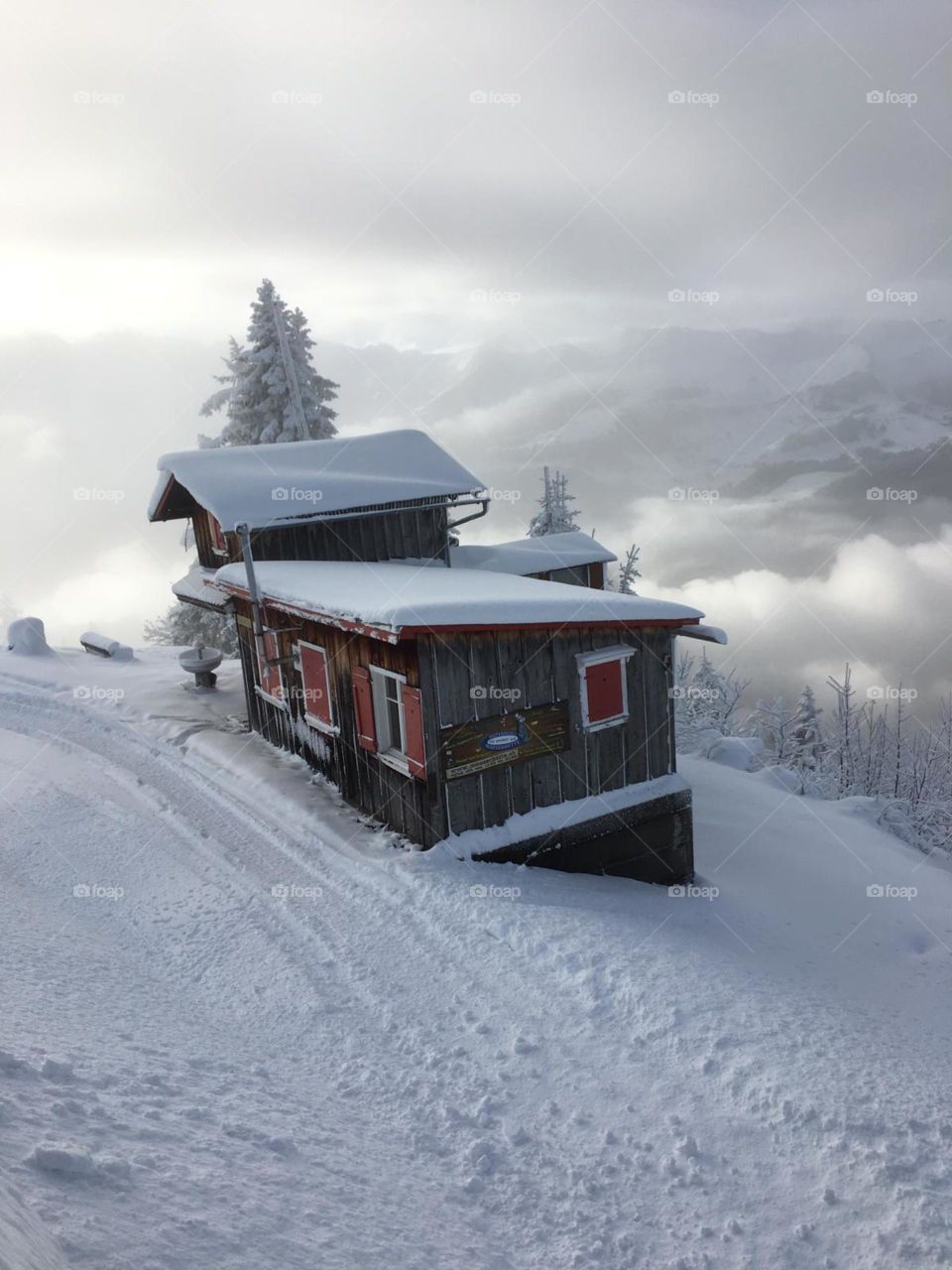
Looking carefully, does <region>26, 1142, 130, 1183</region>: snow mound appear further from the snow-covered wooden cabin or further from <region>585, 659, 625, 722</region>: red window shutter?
<region>585, 659, 625, 722</region>: red window shutter

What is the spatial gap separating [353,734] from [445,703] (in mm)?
2699

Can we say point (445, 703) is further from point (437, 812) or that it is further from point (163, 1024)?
point (163, 1024)

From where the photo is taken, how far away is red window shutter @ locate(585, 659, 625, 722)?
12.4m

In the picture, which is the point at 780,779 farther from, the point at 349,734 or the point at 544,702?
the point at 349,734

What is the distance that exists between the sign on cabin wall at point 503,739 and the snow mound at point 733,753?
13.1 meters

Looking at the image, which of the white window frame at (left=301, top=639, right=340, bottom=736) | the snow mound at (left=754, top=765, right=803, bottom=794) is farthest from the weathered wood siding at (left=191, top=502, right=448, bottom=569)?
the snow mound at (left=754, top=765, right=803, bottom=794)

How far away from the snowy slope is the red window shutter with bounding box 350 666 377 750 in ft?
4.53

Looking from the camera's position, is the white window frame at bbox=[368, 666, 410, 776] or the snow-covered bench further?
the snow-covered bench

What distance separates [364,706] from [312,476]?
7.13 metres

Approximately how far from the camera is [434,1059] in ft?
24.7

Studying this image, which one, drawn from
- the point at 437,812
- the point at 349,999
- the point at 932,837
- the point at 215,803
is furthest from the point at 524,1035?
the point at 932,837

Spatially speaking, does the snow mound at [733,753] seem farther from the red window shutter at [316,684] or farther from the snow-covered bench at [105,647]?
the snow-covered bench at [105,647]

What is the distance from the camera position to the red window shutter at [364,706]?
12266mm

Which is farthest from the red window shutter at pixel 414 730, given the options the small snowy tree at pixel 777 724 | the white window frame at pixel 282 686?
the small snowy tree at pixel 777 724
